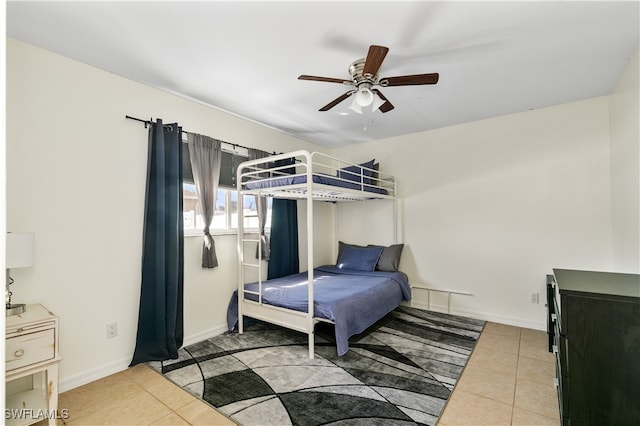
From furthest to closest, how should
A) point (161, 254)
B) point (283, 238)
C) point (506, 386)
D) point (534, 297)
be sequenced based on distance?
point (283, 238)
point (534, 297)
point (161, 254)
point (506, 386)

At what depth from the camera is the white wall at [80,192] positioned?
2.06m

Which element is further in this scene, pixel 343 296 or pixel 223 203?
pixel 223 203

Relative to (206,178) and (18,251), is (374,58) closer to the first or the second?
(206,178)

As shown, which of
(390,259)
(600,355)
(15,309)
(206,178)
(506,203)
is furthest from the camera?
(390,259)

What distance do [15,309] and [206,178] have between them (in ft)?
5.55

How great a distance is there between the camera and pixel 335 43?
207 cm

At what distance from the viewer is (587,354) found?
1452 mm

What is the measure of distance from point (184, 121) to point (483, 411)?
3.41 m

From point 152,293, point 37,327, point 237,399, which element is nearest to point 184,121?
point 152,293

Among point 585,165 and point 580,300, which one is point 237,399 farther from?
point 585,165

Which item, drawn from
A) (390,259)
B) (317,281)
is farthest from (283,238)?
(390,259)

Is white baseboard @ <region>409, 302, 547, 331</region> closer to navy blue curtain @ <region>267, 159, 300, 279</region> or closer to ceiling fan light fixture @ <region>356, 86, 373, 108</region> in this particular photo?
navy blue curtain @ <region>267, 159, 300, 279</region>

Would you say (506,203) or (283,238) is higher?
(506,203)

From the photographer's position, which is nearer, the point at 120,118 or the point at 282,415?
the point at 282,415
